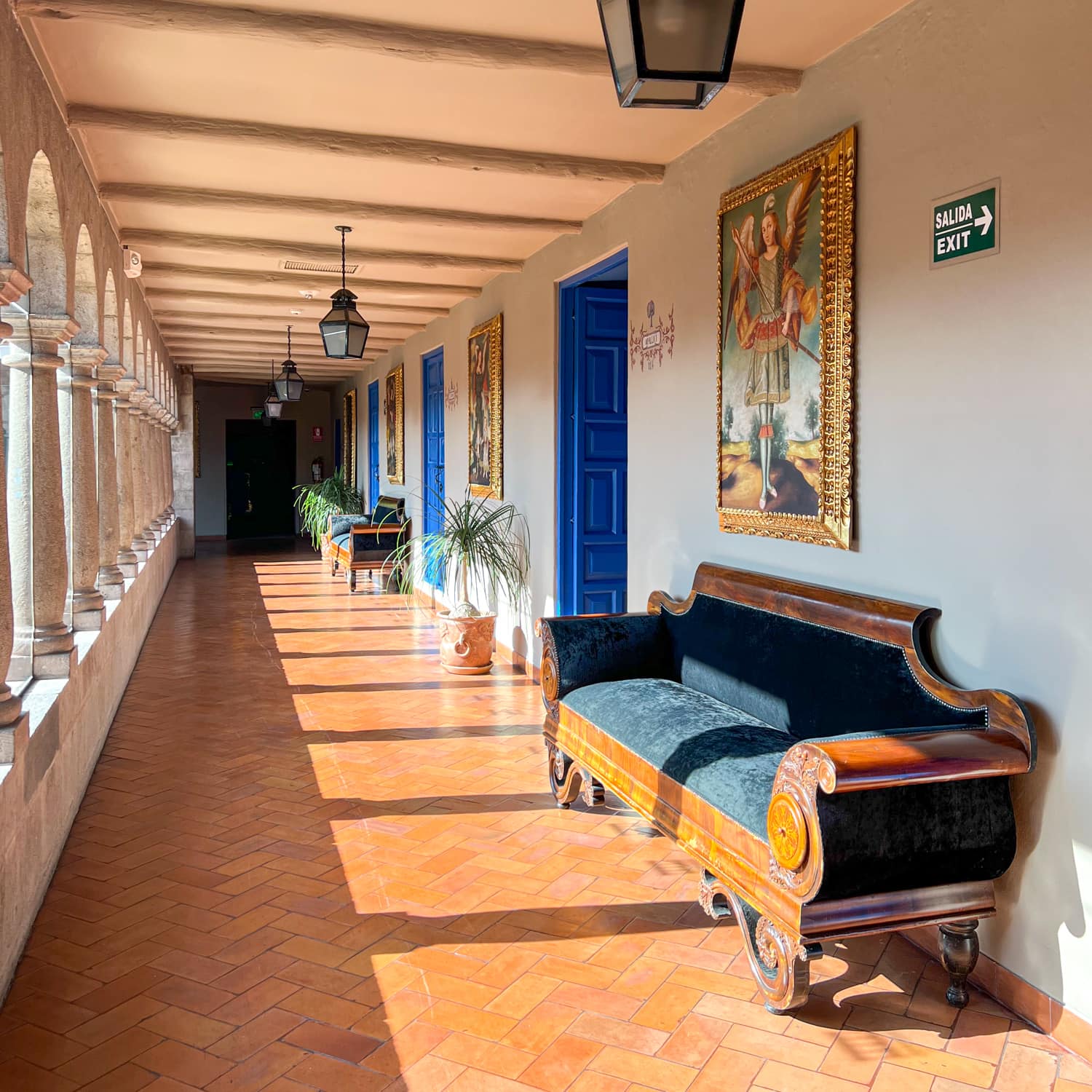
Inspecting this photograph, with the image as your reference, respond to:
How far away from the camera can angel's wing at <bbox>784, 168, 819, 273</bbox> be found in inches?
140

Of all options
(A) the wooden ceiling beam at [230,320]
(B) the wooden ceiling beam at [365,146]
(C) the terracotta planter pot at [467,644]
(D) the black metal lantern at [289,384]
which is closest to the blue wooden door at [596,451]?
(C) the terracotta planter pot at [467,644]

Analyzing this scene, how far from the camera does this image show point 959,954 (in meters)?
2.64

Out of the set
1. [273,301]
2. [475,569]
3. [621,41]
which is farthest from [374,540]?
[621,41]

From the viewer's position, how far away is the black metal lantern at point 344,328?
6109 mm

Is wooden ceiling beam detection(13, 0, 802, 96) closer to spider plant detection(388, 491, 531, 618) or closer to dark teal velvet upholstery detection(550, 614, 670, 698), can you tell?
dark teal velvet upholstery detection(550, 614, 670, 698)

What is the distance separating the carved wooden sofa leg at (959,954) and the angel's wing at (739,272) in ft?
8.13

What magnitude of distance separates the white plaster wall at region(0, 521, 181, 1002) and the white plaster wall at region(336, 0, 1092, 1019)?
274cm

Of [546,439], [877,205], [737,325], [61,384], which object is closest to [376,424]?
[546,439]

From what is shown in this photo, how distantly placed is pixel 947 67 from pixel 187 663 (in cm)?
621

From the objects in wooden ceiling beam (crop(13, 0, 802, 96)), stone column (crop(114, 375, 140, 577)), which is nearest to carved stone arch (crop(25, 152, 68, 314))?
wooden ceiling beam (crop(13, 0, 802, 96))

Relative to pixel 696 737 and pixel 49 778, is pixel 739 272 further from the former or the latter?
pixel 49 778

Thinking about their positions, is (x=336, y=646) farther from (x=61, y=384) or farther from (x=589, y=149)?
(x=589, y=149)

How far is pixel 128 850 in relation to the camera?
12.1ft

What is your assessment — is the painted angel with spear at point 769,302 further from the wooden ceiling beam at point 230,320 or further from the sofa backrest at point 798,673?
the wooden ceiling beam at point 230,320
